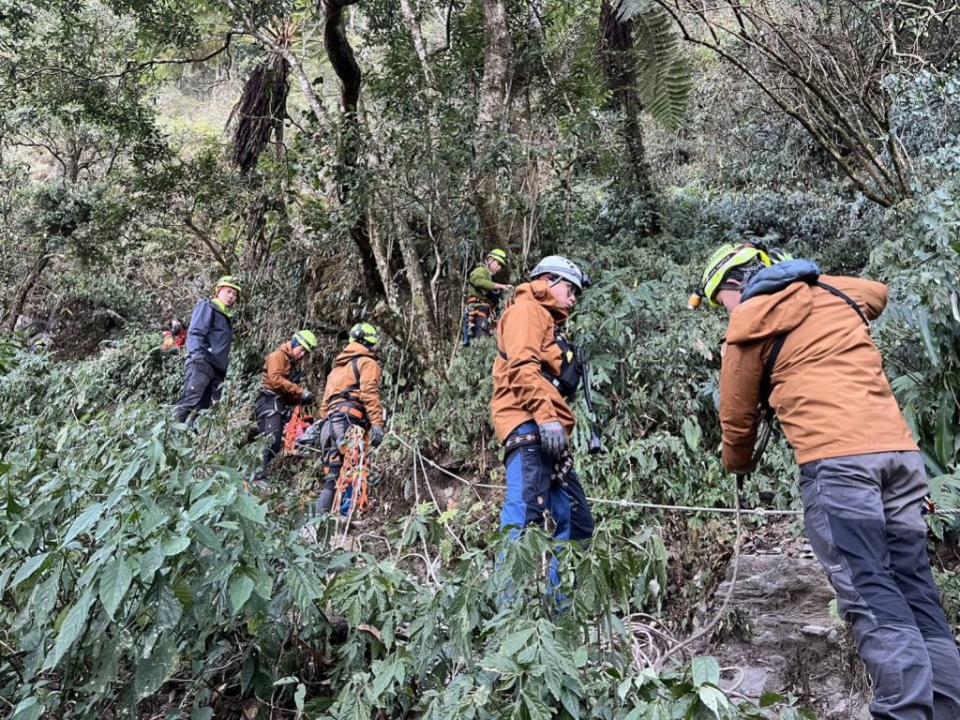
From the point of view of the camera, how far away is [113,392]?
949cm

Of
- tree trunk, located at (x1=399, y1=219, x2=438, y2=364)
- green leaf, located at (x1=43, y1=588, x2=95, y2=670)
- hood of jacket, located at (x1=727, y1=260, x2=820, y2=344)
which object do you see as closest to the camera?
green leaf, located at (x1=43, y1=588, x2=95, y2=670)

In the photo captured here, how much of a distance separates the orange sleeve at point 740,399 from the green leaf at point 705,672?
990mm

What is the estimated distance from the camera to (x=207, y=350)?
23.4 ft

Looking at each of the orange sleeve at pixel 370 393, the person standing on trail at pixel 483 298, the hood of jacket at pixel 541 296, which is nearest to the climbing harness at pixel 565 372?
the hood of jacket at pixel 541 296

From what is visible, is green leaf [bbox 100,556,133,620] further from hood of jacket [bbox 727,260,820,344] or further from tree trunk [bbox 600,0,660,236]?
tree trunk [bbox 600,0,660,236]

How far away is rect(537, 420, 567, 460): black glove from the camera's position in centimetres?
348

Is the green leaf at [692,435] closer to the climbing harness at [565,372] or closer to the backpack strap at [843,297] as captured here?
the climbing harness at [565,372]

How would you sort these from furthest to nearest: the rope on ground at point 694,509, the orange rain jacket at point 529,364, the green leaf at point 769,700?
the orange rain jacket at point 529,364, the rope on ground at point 694,509, the green leaf at point 769,700

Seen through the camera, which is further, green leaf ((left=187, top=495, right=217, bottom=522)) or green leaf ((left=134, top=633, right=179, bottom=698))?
green leaf ((left=134, top=633, right=179, bottom=698))

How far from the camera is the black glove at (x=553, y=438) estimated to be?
3.48 m

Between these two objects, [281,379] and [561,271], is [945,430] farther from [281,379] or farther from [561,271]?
[281,379]

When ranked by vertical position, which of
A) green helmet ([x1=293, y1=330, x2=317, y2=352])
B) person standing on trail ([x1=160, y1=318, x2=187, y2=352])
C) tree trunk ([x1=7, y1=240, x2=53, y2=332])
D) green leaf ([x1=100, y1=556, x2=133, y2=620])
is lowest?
green leaf ([x1=100, y1=556, x2=133, y2=620])

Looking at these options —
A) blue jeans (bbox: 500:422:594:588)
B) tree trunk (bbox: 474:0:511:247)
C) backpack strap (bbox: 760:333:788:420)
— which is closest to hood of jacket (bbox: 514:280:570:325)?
blue jeans (bbox: 500:422:594:588)

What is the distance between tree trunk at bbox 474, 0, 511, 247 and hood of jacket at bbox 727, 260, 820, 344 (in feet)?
16.3
